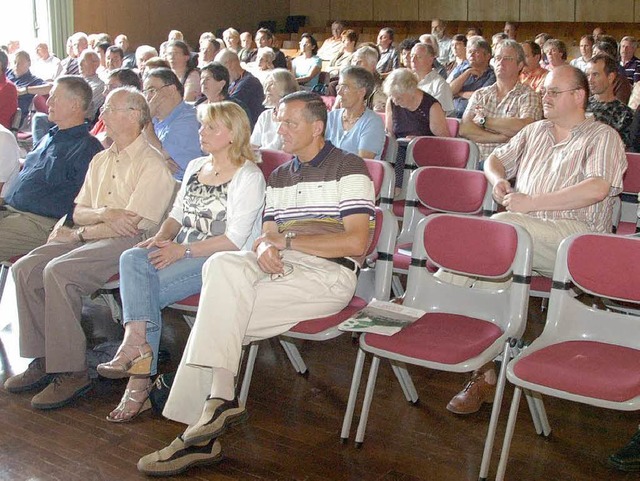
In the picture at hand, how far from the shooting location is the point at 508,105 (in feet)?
17.4

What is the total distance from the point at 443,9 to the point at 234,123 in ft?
42.7

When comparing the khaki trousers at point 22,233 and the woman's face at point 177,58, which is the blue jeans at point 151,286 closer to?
the khaki trousers at point 22,233

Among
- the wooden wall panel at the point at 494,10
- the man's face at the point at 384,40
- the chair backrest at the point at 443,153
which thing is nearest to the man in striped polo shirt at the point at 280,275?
the chair backrest at the point at 443,153

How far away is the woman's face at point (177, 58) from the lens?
24.4 ft

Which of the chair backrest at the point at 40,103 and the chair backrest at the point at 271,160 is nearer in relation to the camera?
the chair backrest at the point at 271,160

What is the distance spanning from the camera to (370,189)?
3.18 metres

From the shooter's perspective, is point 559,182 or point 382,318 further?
point 559,182

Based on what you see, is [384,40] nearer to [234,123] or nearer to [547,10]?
[547,10]

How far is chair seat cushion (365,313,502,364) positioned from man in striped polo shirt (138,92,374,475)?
0.33 metres

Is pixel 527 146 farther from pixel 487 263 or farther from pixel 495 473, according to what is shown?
pixel 495 473

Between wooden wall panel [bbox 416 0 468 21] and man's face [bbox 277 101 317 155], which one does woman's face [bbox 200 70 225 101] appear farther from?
wooden wall panel [bbox 416 0 468 21]

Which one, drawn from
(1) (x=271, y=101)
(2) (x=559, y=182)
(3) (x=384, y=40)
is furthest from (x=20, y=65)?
(2) (x=559, y=182)

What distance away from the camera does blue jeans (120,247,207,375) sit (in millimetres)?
3240

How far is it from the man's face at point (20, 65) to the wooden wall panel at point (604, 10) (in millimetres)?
9073
